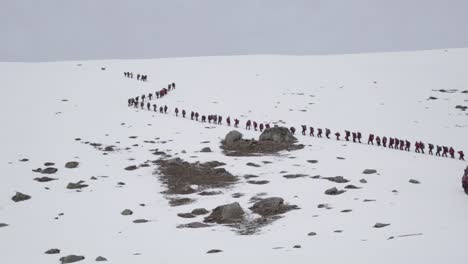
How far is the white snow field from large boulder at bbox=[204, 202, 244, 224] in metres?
0.55

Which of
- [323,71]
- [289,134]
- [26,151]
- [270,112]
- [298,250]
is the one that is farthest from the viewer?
[323,71]

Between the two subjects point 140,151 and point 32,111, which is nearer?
point 140,151

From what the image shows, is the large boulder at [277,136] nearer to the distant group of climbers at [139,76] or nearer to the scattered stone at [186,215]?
the scattered stone at [186,215]

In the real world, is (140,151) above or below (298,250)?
above

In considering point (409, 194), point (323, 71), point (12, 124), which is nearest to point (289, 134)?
point (409, 194)

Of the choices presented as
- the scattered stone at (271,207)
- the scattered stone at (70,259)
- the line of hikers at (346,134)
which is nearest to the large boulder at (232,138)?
the line of hikers at (346,134)

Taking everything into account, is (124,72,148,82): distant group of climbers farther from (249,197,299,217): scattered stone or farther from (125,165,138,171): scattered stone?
(249,197,299,217): scattered stone

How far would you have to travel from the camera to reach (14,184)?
78.4 feet

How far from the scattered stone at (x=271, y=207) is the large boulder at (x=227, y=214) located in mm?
856

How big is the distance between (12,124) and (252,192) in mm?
24773

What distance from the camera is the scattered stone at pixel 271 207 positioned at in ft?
63.7

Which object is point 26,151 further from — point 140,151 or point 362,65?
point 362,65

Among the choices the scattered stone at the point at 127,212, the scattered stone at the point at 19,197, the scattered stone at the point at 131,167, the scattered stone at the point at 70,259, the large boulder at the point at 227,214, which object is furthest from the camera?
the scattered stone at the point at 131,167

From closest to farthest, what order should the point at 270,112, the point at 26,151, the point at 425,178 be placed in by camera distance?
the point at 425,178, the point at 26,151, the point at 270,112
